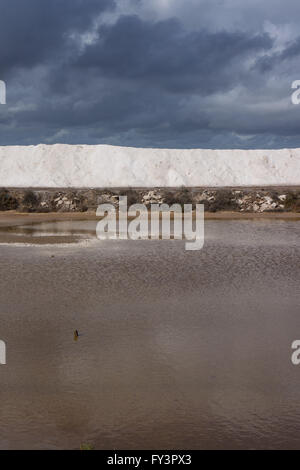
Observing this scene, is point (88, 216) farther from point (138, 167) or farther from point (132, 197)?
point (138, 167)

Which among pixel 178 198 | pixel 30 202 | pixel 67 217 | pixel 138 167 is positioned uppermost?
pixel 138 167

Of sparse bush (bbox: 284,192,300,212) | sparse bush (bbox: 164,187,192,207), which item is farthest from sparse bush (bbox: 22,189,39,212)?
sparse bush (bbox: 284,192,300,212)

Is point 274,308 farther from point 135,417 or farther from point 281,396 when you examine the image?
point 135,417

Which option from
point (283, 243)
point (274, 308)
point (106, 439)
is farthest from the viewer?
point (283, 243)

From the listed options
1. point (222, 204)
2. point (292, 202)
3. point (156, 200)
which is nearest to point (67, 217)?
point (156, 200)

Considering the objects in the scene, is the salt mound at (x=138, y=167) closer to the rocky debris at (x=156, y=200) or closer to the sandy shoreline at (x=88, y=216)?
the rocky debris at (x=156, y=200)
